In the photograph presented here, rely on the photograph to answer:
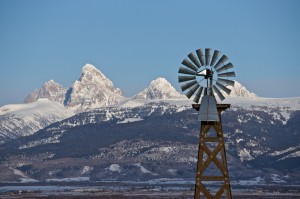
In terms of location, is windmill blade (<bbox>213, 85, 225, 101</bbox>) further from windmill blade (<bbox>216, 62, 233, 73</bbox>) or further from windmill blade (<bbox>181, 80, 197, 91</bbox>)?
windmill blade (<bbox>181, 80, 197, 91</bbox>)

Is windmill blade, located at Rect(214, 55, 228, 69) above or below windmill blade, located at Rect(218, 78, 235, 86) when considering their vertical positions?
above

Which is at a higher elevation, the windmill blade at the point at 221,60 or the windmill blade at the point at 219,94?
the windmill blade at the point at 221,60

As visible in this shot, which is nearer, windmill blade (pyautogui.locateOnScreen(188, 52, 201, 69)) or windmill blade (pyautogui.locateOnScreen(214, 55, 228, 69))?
windmill blade (pyautogui.locateOnScreen(214, 55, 228, 69))

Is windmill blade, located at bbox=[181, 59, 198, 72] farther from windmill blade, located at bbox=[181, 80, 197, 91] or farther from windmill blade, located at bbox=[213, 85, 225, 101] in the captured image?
windmill blade, located at bbox=[213, 85, 225, 101]

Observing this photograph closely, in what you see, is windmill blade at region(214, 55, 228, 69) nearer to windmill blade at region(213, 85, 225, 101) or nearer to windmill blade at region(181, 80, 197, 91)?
windmill blade at region(213, 85, 225, 101)

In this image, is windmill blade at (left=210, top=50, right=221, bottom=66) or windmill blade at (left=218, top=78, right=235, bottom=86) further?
windmill blade at (left=218, top=78, right=235, bottom=86)

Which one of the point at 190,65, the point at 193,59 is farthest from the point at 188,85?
the point at 193,59

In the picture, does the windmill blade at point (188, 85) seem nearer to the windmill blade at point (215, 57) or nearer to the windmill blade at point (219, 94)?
the windmill blade at point (219, 94)

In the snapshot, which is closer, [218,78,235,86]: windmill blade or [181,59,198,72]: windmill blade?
[181,59,198,72]: windmill blade

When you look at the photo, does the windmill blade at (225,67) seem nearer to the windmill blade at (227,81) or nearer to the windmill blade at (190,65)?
the windmill blade at (227,81)

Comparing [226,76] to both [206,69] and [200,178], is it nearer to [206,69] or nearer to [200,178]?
[206,69]

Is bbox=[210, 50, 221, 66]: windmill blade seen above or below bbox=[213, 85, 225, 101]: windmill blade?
above

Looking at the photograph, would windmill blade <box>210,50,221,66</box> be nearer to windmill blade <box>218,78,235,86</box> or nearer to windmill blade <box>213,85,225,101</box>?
windmill blade <box>218,78,235,86</box>

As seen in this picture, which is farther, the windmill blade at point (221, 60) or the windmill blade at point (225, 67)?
the windmill blade at point (225, 67)
